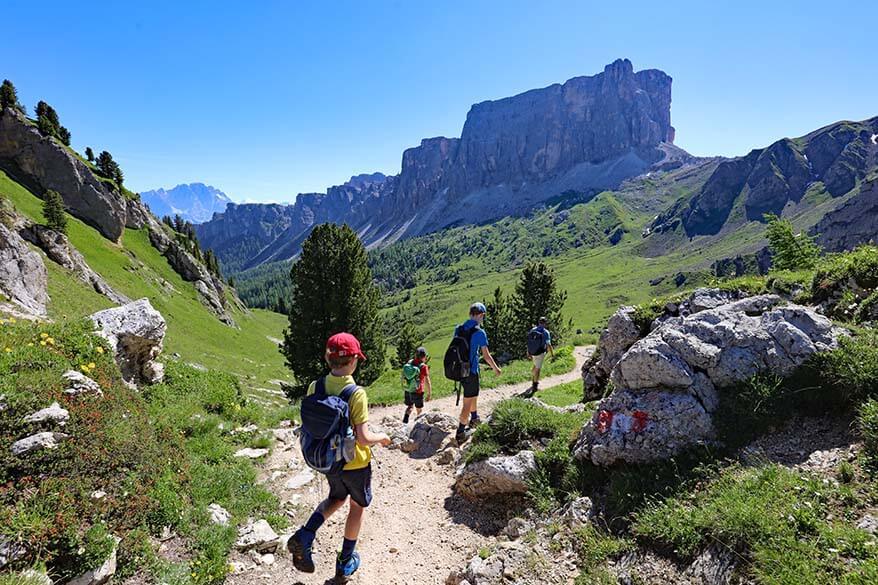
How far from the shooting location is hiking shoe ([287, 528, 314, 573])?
6199mm

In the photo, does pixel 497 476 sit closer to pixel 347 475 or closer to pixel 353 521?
pixel 353 521

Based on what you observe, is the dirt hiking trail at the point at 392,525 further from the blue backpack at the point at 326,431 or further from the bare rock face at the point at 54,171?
the bare rock face at the point at 54,171

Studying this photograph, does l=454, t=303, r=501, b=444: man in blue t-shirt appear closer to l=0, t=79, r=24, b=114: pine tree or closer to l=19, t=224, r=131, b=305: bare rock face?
l=19, t=224, r=131, b=305: bare rock face

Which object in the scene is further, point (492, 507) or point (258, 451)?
point (258, 451)

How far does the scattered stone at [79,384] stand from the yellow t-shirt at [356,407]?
4.80 metres

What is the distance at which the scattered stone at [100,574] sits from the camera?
17.5 feet

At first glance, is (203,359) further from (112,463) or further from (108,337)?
(112,463)

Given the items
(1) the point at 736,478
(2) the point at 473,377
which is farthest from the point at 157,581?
(1) the point at 736,478

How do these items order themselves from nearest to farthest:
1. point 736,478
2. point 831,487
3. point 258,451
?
point 831,487, point 736,478, point 258,451

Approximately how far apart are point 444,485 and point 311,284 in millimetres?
19956

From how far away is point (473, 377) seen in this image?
37.4 ft

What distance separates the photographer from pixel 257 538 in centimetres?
718

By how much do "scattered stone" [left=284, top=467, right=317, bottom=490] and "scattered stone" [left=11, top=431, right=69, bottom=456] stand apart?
14.8ft

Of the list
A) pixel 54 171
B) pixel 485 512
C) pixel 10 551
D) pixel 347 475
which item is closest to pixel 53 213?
pixel 54 171
